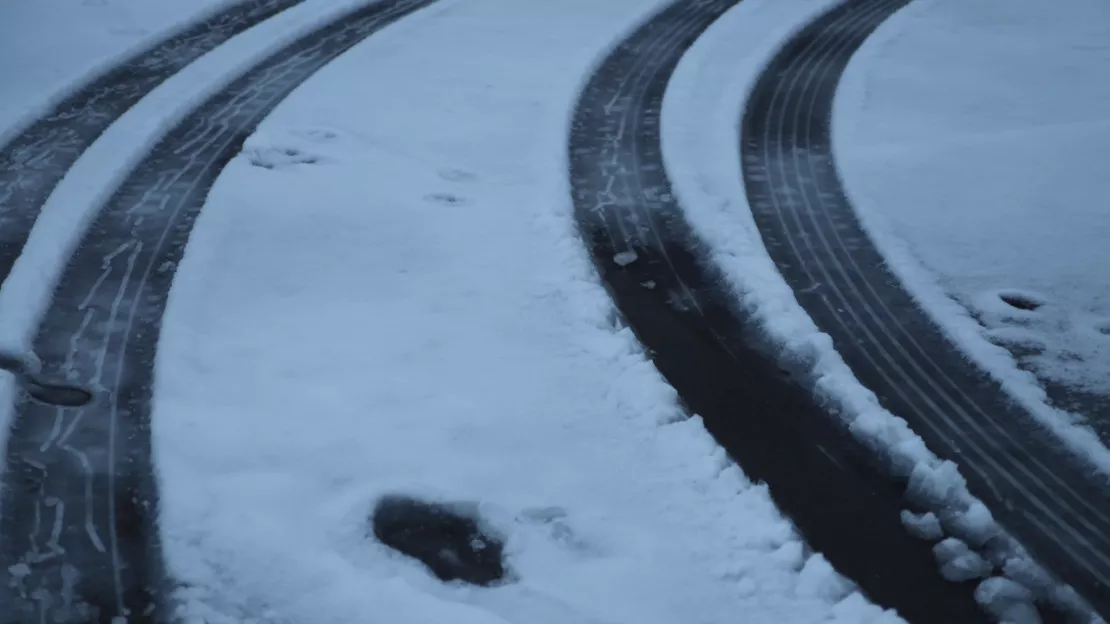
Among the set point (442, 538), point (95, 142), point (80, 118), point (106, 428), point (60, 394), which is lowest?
point (442, 538)

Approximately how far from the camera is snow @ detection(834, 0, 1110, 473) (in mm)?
7035

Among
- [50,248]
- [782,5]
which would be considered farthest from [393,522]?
[782,5]

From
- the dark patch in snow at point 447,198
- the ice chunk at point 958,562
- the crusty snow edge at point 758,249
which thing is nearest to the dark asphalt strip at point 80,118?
the dark patch in snow at point 447,198

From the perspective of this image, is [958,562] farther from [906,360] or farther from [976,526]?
[906,360]

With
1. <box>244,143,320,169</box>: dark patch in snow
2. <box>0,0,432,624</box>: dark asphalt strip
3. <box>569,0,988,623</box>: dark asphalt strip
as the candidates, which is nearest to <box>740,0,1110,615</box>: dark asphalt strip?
<box>569,0,988,623</box>: dark asphalt strip

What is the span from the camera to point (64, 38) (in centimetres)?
1177

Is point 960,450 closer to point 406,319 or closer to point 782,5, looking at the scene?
point 406,319

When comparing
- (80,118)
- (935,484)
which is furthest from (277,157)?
(935,484)

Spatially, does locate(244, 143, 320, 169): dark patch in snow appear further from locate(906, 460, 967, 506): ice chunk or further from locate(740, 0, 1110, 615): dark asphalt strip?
locate(906, 460, 967, 506): ice chunk

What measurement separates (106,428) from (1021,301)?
21.2 ft

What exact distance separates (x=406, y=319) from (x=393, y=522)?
1.99m

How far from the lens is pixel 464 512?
5465 mm

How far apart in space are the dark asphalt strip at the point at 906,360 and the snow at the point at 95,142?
18.3ft

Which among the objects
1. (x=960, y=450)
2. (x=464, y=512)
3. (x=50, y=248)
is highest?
(x=50, y=248)
